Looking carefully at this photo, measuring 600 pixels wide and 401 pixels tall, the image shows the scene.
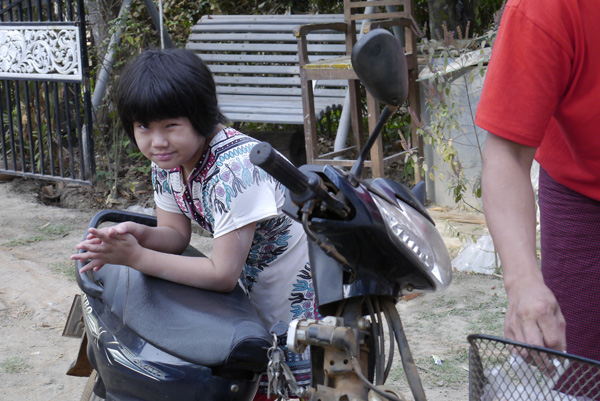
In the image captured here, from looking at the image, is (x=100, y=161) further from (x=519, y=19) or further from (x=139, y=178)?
(x=519, y=19)

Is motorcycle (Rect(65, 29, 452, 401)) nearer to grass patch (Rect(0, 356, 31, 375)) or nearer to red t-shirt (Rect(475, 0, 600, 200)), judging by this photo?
red t-shirt (Rect(475, 0, 600, 200))

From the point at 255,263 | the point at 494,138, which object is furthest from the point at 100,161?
the point at 494,138

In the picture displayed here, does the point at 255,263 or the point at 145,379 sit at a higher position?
the point at 255,263

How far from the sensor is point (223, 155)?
5.97 ft

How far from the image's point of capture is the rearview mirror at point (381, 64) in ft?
3.85

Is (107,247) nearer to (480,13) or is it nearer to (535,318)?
(535,318)

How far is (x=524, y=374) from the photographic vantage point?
985 millimetres

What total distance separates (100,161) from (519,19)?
5.49m

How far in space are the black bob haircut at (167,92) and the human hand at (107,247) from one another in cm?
30

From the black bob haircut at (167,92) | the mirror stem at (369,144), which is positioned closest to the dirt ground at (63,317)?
the black bob haircut at (167,92)

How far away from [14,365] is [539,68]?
297cm

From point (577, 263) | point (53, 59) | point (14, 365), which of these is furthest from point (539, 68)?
point (53, 59)

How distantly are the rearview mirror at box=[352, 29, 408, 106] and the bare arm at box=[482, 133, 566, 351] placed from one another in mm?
276

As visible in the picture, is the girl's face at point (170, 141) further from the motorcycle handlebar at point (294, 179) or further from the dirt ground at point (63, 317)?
the dirt ground at point (63, 317)
